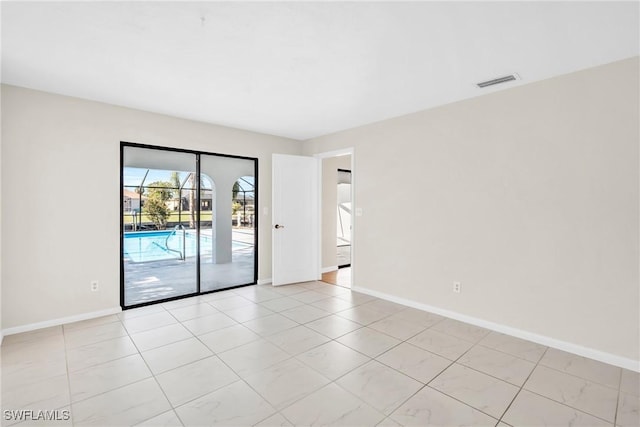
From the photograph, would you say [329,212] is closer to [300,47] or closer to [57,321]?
[300,47]

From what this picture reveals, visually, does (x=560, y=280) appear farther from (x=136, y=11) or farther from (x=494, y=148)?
(x=136, y=11)

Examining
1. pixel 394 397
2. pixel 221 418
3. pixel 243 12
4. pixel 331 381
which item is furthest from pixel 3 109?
pixel 394 397

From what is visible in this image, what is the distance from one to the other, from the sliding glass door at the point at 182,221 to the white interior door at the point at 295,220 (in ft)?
1.36

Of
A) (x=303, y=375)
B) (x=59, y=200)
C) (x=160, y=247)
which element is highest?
(x=59, y=200)

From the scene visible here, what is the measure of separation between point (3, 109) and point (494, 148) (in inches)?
194

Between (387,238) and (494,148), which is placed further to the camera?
(387,238)

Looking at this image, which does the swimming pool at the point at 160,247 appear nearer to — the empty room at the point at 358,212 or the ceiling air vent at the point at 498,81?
the empty room at the point at 358,212

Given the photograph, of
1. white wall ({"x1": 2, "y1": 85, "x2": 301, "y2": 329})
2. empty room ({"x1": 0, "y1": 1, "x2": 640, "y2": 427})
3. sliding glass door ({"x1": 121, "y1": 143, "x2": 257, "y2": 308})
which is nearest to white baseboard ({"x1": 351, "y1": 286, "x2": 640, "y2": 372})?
empty room ({"x1": 0, "y1": 1, "x2": 640, "y2": 427})

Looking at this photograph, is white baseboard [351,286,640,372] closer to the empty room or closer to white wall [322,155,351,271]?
the empty room

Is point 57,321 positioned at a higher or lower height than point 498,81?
lower

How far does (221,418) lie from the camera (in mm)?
1850

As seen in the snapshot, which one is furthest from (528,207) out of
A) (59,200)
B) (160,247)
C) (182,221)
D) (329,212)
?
(160,247)

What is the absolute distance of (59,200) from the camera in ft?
10.8

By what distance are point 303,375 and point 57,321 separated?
113 inches
